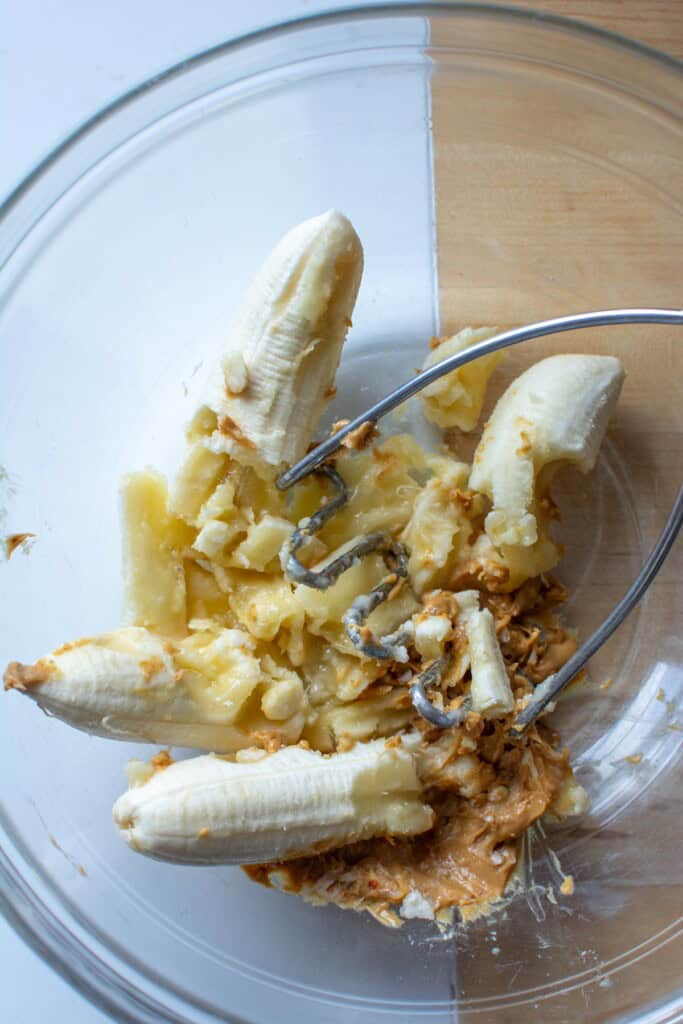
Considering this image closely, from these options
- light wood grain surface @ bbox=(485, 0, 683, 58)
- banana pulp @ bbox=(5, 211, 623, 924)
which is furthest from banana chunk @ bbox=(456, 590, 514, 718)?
light wood grain surface @ bbox=(485, 0, 683, 58)

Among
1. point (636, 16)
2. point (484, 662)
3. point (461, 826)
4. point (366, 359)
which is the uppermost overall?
point (636, 16)

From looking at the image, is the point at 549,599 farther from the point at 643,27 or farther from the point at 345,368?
the point at 643,27

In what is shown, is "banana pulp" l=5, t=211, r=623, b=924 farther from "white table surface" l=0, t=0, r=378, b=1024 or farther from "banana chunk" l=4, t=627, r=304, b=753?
"white table surface" l=0, t=0, r=378, b=1024

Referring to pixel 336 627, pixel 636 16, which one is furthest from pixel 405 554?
pixel 636 16

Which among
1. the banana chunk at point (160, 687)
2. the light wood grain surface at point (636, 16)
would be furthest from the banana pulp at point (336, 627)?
the light wood grain surface at point (636, 16)

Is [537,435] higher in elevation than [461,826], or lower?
higher

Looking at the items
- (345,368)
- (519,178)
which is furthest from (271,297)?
(519,178)

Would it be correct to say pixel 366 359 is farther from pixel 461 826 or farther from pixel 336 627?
pixel 461 826
